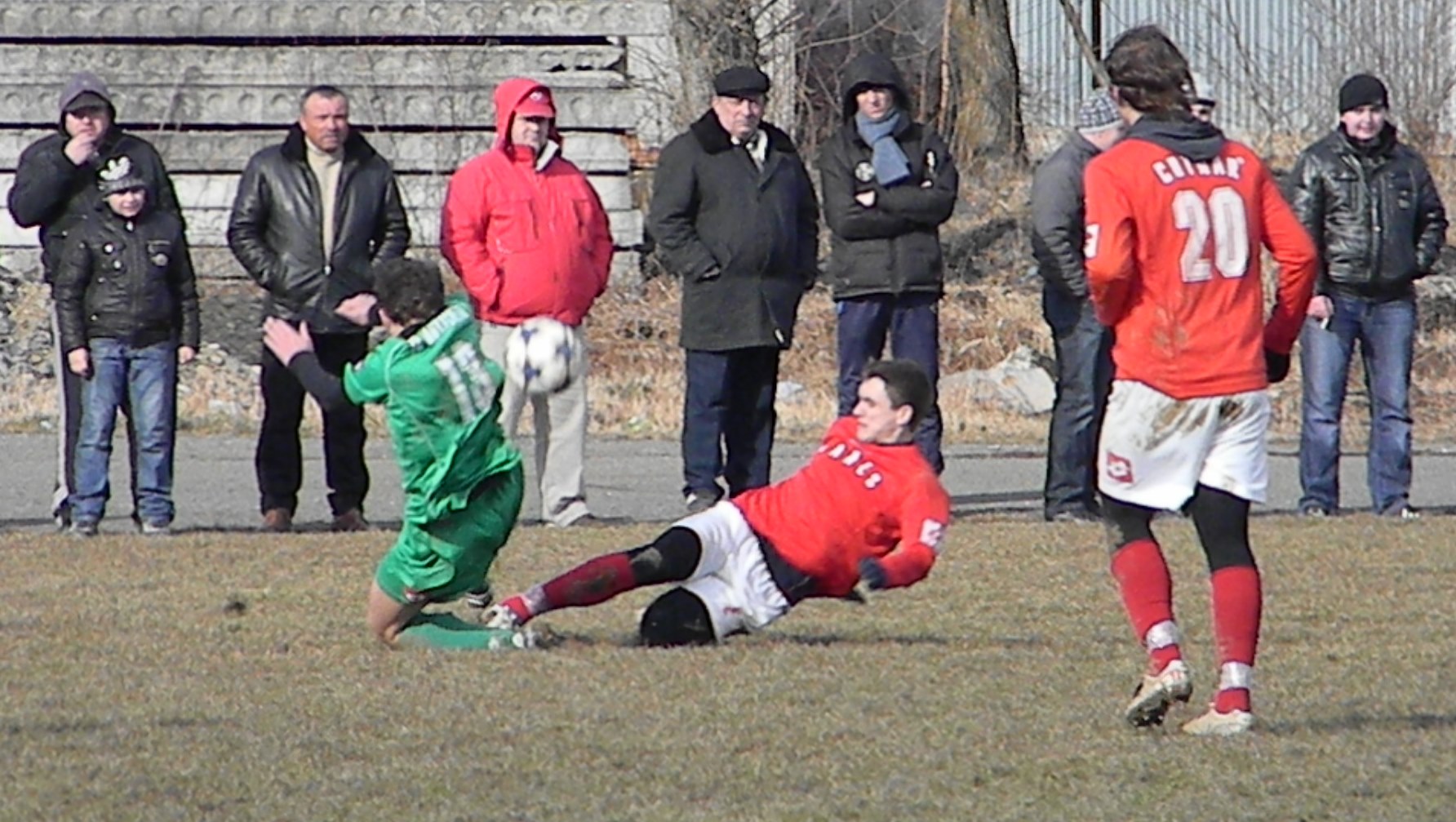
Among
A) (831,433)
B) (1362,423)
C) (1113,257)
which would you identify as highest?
(1113,257)

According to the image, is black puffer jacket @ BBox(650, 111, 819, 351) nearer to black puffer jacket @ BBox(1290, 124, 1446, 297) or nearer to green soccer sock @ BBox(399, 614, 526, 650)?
black puffer jacket @ BBox(1290, 124, 1446, 297)

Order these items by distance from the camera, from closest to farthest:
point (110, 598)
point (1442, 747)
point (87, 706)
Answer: point (1442, 747)
point (87, 706)
point (110, 598)

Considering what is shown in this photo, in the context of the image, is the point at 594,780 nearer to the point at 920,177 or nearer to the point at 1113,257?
the point at 1113,257

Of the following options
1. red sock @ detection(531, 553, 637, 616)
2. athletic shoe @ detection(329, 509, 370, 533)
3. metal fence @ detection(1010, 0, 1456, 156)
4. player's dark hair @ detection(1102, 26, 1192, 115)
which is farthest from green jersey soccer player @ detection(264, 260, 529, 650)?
metal fence @ detection(1010, 0, 1456, 156)

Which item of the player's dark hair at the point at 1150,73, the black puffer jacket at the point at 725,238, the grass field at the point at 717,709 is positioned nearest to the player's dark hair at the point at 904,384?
the grass field at the point at 717,709

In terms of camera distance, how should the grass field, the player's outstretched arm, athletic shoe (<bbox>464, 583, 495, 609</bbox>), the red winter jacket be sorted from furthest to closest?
1. the red winter jacket
2. athletic shoe (<bbox>464, 583, 495, 609</bbox>)
3. the player's outstretched arm
4. the grass field

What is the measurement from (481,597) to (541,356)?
131 inches

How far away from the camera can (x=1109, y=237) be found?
6.60 m

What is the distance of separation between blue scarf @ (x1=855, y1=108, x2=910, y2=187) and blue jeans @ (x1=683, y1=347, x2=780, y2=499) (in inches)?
39.0

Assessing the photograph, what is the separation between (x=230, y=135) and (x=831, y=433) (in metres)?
15.4

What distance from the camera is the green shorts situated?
8164 millimetres

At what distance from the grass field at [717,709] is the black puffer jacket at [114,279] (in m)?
1.38

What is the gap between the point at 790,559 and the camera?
8312 millimetres

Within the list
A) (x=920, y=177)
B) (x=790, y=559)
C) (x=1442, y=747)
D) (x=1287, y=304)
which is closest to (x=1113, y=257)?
(x=1287, y=304)
